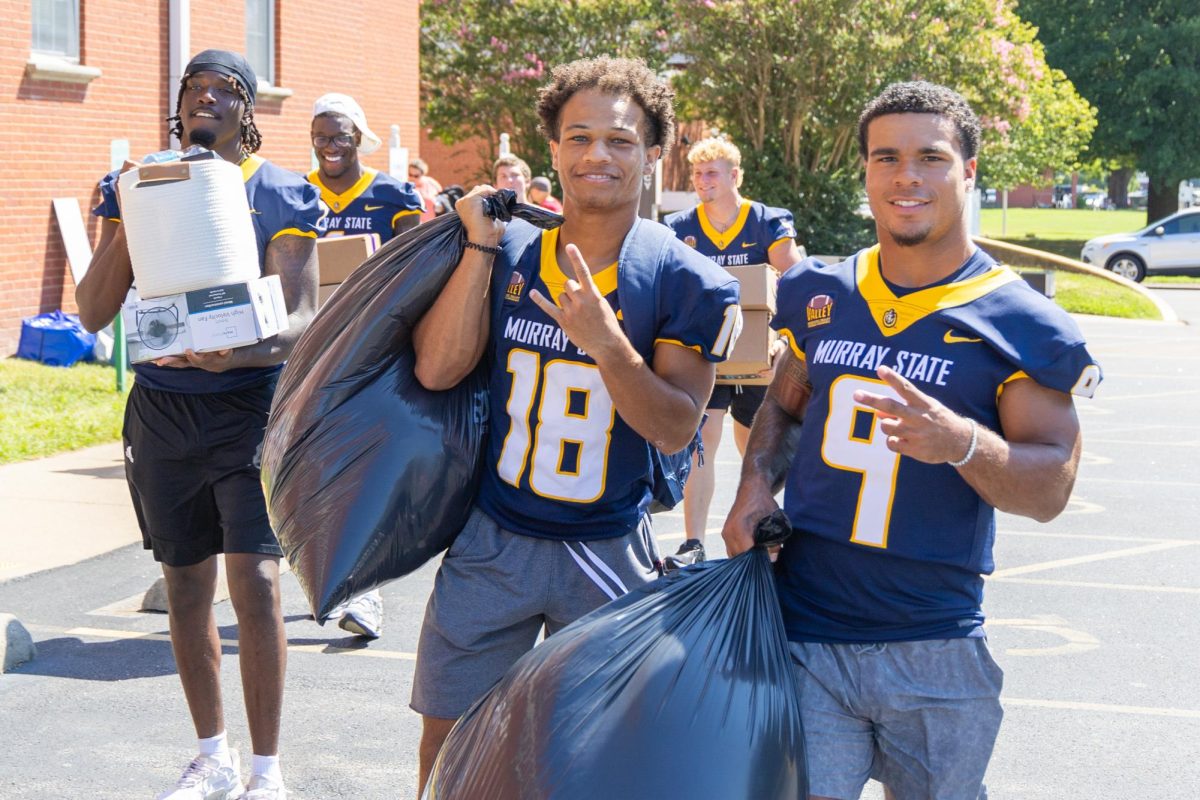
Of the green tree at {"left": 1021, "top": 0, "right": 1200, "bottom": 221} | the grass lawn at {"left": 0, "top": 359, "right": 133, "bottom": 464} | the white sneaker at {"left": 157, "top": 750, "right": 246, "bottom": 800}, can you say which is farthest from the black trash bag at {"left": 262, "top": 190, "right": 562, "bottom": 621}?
the green tree at {"left": 1021, "top": 0, "right": 1200, "bottom": 221}

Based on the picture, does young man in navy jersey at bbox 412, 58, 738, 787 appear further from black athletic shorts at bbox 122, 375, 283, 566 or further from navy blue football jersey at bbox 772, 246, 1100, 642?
black athletic shorts at bbox 122, 375, 283, 566

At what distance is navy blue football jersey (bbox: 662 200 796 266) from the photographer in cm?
745

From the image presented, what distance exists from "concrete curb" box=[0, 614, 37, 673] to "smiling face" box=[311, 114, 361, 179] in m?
2.68

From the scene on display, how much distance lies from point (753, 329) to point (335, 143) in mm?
2216

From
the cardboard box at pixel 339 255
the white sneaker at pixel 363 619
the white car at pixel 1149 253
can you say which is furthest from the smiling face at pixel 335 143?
the white car at pixel 1149 253

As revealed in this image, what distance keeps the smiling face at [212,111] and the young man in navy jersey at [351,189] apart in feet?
9.44

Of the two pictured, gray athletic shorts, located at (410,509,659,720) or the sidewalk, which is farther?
the sidewalk

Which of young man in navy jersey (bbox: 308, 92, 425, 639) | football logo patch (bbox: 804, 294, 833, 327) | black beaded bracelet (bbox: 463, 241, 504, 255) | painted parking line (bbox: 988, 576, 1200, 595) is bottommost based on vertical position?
painted parking line (bbox: 988, 576, 1200, 595)

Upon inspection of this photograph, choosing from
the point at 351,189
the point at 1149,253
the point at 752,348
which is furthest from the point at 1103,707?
the point at 1149,253

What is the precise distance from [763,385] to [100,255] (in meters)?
3.75

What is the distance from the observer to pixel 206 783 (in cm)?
417

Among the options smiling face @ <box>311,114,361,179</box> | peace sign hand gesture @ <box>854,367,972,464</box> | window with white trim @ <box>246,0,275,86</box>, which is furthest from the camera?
window with white trim @ <box>246,0,275,86</box>

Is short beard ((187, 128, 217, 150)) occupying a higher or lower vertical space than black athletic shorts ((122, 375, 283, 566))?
higher

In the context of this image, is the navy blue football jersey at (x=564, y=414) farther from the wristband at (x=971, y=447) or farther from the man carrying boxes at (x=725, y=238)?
the man carrying boxes at (x=725, y=238)
